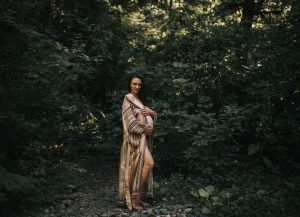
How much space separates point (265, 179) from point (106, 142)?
492 cm

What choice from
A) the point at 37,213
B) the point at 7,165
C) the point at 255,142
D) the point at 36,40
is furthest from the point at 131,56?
the point at 37,213

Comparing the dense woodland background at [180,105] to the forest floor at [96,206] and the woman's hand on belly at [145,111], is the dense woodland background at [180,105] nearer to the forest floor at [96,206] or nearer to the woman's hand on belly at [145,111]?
the forest floor at [96,206]

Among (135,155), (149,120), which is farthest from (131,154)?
(149,120)

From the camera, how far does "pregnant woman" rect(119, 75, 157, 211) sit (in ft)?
24.8

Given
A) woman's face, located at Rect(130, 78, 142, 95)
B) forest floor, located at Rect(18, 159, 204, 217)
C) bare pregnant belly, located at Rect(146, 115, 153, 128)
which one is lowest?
forest floor, located at Rect(18, 159, 204, 217)

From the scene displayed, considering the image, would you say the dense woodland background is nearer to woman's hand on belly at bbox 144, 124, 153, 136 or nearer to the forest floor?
the forest floor

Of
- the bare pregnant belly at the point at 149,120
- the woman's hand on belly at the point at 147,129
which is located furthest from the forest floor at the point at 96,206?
the bare pregnant belly at the point at 149,120

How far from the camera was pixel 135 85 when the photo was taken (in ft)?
25.8

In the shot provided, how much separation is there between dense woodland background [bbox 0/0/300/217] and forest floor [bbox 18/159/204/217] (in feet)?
0.86

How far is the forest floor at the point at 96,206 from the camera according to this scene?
298 inches

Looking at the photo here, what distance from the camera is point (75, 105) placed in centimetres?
1186

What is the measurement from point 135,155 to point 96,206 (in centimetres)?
142

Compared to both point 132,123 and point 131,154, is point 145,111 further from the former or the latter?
point 131,154

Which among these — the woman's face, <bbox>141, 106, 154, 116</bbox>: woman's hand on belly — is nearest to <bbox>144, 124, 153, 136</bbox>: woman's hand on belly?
<bbox>141, 106, 154, 116</bbox>: woman's hand on belly
